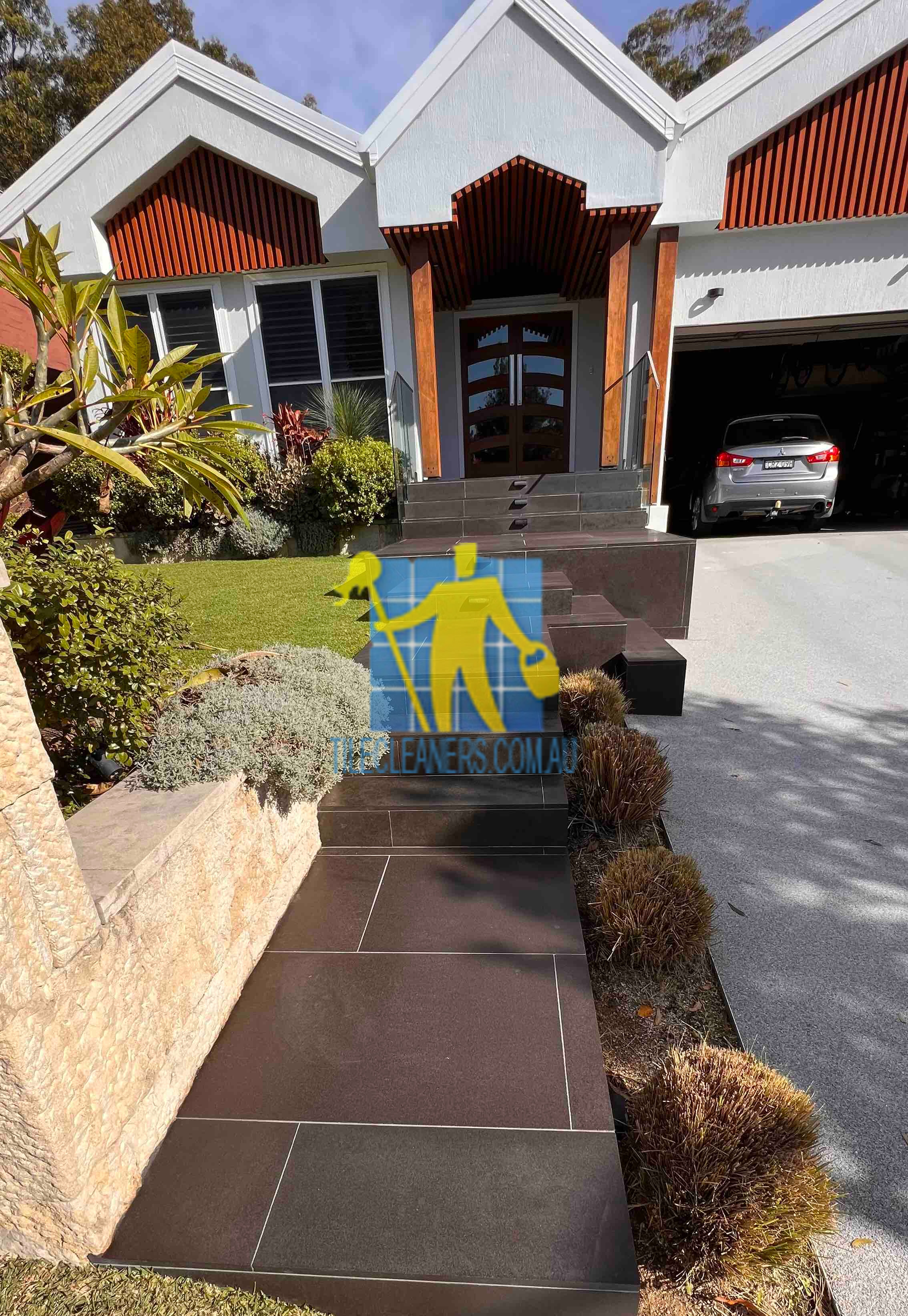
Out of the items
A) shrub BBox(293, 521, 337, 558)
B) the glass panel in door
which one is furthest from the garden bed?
the glass panel in door

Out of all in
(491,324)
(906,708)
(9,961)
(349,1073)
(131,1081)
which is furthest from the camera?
(491,324)

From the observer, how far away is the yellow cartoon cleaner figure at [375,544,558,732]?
313cm

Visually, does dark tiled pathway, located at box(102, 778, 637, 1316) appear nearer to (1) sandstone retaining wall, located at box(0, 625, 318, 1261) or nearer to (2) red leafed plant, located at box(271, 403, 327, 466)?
(1) sandstone retaining wall, located at box(0, 625, 318, 1261)

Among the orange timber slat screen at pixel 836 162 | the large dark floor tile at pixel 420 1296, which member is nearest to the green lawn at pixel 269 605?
the large dark floor tile at pixel 420 1296

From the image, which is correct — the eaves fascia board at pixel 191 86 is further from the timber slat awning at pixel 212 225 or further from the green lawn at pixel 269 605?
the green lawn at pixel 269 605

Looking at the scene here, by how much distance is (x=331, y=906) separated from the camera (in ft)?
7.48

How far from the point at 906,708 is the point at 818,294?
6.36 meters

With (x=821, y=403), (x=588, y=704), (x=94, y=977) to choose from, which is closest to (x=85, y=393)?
(x=94, y=977)

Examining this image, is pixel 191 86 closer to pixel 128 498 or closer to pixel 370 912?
pixel 128 498

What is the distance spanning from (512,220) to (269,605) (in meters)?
5.61

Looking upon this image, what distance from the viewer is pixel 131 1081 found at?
1.39m

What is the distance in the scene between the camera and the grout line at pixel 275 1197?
1255 mm

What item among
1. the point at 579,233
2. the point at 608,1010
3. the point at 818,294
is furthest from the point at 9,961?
the point at 818,294

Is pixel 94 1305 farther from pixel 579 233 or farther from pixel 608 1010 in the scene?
pixel 579 233
